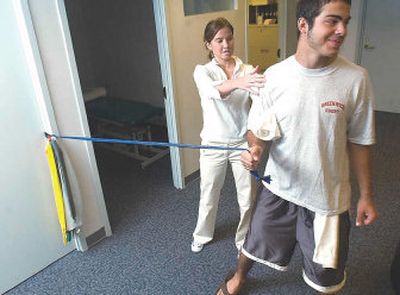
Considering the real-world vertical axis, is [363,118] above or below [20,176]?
above

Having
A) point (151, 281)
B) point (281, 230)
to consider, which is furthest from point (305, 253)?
point (151, 281)

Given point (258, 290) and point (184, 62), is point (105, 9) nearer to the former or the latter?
point (184, 62)

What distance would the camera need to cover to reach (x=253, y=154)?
1.42m

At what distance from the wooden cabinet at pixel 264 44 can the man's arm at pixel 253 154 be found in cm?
377

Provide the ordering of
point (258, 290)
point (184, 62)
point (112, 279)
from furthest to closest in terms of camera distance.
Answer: point (184, 62) → point (112, 279) → point (258, 290)

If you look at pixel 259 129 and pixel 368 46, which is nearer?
pixel 259 129

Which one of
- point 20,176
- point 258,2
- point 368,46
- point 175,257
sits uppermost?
point 258,2

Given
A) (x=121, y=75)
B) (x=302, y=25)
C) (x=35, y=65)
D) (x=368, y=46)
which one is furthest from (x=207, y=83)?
(x=368, y=46)

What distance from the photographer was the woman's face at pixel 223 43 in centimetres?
190

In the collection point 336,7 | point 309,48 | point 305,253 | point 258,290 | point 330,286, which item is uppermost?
point 336,7

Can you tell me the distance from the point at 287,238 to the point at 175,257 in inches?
37.3

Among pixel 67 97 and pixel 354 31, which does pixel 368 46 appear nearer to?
pixel 354 31

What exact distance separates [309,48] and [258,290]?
1407mm

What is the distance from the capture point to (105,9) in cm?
438
